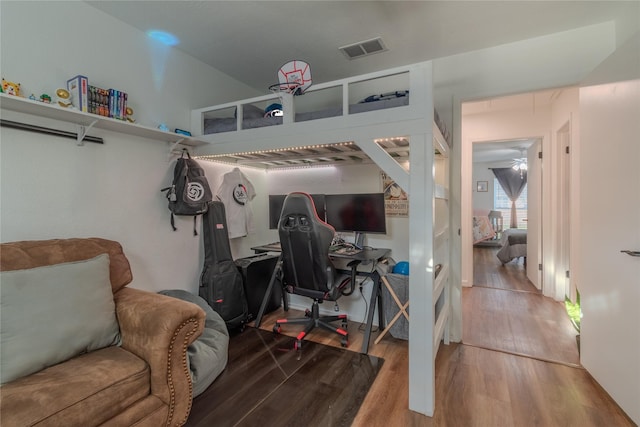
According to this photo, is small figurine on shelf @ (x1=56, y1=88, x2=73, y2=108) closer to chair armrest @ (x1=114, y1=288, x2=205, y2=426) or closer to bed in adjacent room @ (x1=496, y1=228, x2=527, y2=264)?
chair armrest @ (x1=114, y1=288, x2=205, y2=426)

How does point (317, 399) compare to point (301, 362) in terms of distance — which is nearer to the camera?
point (317, 399)

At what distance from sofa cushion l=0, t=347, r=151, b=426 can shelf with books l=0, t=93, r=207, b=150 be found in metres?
1.41

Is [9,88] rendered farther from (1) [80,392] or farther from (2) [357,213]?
(2) [357,213]

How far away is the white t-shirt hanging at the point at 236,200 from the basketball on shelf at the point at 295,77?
1221 mm

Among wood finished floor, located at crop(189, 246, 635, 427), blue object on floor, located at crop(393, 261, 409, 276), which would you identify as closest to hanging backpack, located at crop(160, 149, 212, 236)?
wood finished floor, located at crop(189, 246, 635, 427)

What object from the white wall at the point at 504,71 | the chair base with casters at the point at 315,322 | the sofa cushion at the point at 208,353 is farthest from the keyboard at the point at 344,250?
the sofa cushion at the point at 208,353

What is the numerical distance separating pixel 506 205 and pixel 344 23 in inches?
306

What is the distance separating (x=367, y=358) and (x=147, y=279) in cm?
193

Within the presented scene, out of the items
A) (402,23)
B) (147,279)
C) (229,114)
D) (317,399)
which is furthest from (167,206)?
(402,23)

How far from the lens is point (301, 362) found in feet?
7.45

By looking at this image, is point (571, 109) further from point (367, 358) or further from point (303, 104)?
point (367, 358)

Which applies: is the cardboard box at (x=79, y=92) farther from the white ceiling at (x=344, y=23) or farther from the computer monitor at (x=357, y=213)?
the computer monitor at (x=357, y=213)

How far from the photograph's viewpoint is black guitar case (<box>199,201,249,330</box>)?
8.65 feet

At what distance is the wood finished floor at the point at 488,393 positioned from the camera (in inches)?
65.5
